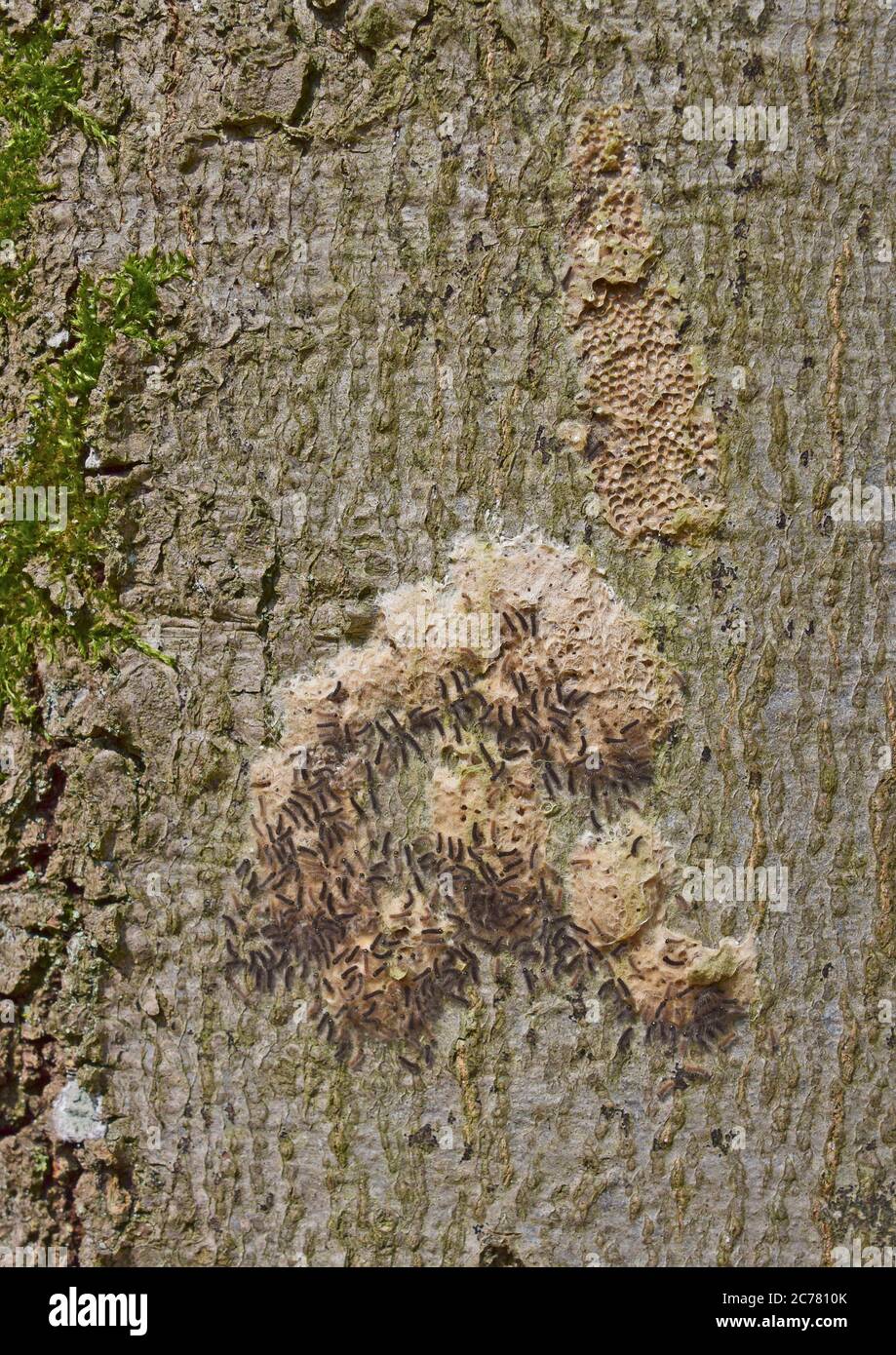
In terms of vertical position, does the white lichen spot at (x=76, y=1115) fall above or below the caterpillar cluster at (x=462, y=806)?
below

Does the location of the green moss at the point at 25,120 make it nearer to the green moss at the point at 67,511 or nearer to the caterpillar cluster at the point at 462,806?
the green moss at the point at 67,511

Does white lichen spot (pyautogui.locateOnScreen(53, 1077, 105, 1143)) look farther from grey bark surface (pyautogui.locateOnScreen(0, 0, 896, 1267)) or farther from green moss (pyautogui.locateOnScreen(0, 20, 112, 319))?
green moss (pyautogui.locateOnScreen(0, 20, 112, 319))

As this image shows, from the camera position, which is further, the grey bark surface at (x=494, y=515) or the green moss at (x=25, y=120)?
the green moss at (x=25, y=120)

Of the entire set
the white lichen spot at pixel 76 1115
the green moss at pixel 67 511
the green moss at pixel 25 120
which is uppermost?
the green moss at pixel 25 120

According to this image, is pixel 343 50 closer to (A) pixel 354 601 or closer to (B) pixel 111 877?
(A) pixel 354 601

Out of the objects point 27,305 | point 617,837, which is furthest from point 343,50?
point 617,837

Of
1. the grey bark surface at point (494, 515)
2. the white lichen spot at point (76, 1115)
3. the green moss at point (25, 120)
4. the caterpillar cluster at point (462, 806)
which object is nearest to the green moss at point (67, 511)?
the grey bark surface at point (494, 515)
